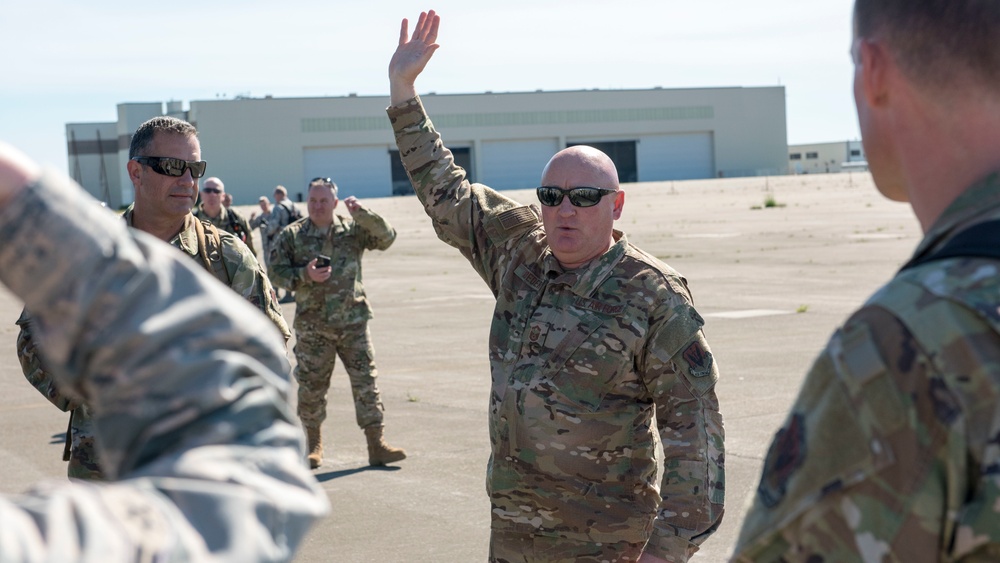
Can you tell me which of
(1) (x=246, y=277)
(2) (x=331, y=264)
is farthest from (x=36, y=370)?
(2) (x=331, y=264)

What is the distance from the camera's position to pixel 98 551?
1.21 m

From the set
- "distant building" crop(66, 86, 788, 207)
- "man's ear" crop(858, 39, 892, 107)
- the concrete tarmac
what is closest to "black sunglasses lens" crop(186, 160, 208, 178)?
the concrete tarmac

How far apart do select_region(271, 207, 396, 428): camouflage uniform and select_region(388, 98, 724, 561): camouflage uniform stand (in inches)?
192

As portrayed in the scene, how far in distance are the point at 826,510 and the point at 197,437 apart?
0.91 meters

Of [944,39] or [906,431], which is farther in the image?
[944,39]

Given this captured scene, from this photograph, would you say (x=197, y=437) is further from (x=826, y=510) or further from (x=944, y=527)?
(x=944, y=527)

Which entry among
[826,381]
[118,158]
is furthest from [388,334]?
[118,158]

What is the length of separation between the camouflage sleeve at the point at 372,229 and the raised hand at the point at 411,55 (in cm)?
533

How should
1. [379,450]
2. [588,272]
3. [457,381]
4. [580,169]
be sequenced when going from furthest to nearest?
1. [457,381]
2. [379,450]
3. [580,169]
4. [588,272]

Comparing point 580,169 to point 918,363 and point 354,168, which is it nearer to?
point 918,363

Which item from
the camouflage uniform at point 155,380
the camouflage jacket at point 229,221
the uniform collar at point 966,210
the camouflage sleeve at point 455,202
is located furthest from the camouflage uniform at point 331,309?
the camouflage uniform at point 155,380

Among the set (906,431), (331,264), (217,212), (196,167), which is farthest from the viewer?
(217,212)

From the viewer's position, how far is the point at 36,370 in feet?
15.7

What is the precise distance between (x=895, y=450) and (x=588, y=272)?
9.06 ft
